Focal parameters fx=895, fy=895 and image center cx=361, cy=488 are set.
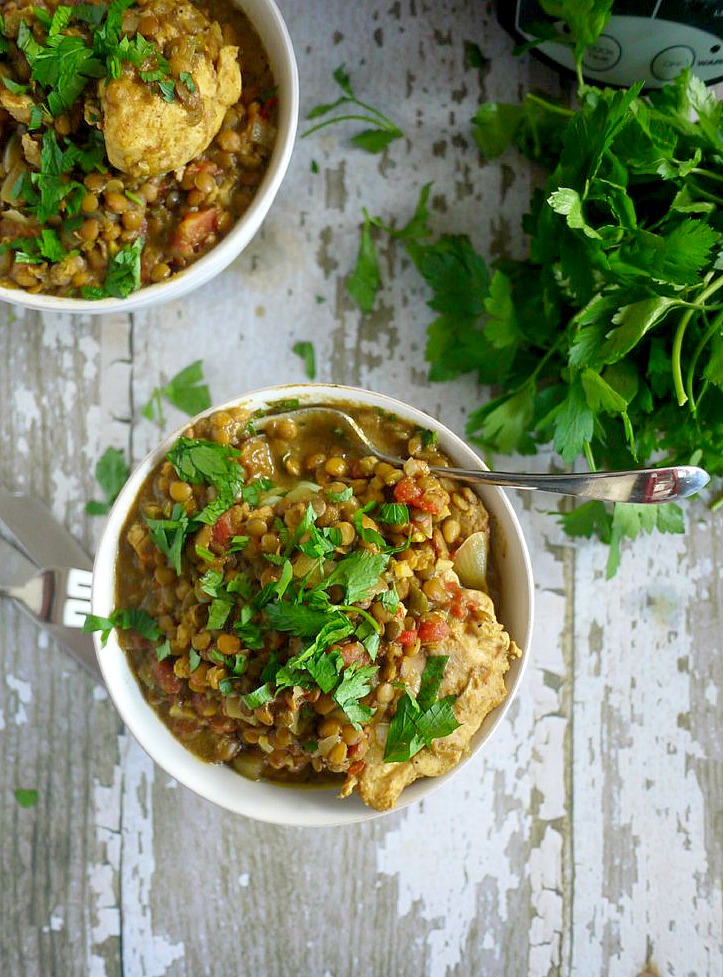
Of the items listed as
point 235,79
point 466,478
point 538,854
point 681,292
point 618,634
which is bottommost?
point 538,854

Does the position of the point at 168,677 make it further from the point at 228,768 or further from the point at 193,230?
the point at 193,230

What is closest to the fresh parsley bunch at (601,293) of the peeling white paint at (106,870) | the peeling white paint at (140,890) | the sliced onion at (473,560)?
the sliced onion at (473,560)

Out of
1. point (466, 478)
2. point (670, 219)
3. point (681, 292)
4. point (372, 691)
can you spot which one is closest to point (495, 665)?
point (372, 691)

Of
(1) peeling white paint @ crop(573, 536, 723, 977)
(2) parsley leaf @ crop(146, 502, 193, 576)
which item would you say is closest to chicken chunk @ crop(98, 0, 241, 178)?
(2) parsley leaf @ crop(146, 502, 193, 576)

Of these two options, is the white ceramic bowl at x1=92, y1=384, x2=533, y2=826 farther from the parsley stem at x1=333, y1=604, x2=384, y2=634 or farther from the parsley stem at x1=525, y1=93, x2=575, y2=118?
the parsley stem at x1=525, y1=93, x2=575, y2=118

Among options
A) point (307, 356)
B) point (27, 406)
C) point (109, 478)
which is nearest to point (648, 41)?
point (307, 356)

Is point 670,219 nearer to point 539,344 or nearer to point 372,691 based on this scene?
point 539,344

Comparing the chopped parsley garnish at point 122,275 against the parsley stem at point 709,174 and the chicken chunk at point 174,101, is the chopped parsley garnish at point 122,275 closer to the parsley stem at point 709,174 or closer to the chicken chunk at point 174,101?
the chicken chunk at point 174,101
